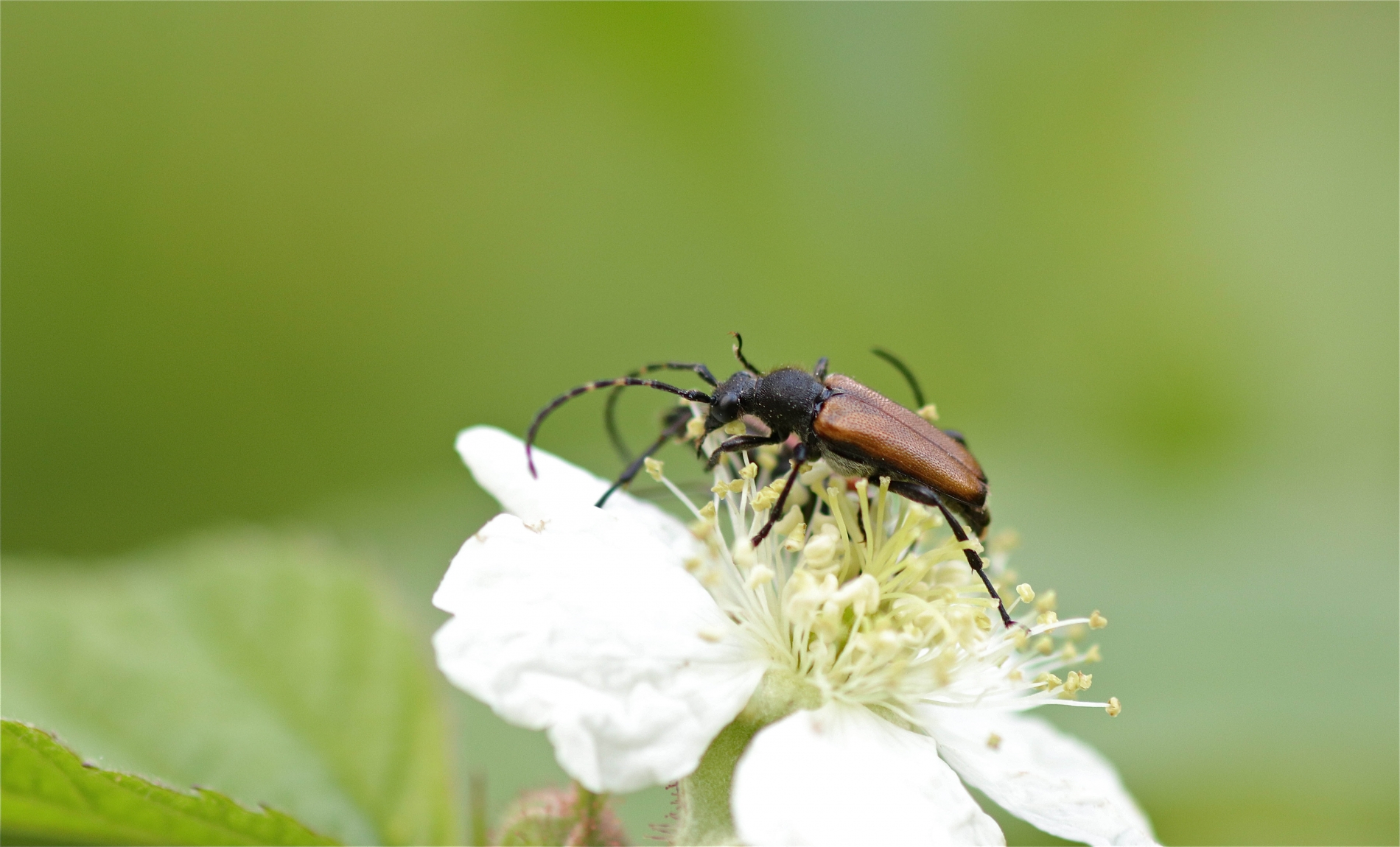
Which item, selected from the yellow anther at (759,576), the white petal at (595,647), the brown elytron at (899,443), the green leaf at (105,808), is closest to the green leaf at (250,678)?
the green leaf at (105,808)

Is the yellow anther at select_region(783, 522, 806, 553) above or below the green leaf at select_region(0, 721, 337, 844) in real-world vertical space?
above

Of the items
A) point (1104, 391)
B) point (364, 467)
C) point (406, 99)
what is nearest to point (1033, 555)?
point (1104, 391)

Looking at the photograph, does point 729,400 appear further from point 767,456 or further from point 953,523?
point 953,523

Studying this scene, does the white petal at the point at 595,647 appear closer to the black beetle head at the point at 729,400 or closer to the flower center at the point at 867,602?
the flower center at the point at 867,602

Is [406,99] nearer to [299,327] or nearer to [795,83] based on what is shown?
[299,327]

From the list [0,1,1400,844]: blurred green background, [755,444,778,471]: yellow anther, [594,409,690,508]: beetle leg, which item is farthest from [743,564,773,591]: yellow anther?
[0,1,1400,844]: blurred green background

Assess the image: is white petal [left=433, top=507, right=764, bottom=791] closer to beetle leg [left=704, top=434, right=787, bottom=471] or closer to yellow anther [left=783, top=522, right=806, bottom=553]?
yellow anther [left=783, top=522, right=806, bottom=553]

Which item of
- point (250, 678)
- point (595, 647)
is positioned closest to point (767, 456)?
point (595, 647)
